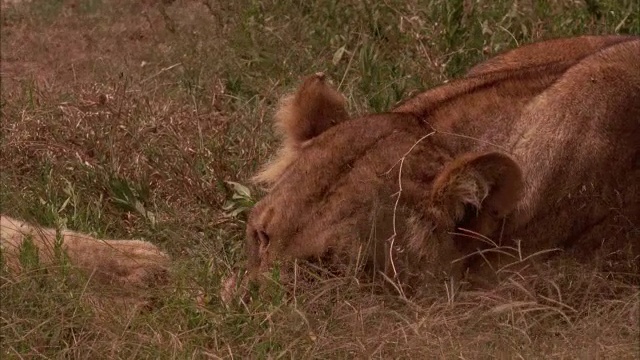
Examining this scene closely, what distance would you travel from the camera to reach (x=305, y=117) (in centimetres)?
447

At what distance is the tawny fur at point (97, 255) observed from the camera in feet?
15.0

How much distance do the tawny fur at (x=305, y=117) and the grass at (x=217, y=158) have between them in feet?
1.34

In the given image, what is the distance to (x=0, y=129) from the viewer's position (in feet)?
20.1

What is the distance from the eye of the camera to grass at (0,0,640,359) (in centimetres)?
387

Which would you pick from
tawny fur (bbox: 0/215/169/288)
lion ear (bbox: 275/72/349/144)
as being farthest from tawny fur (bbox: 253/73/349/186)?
tawny fur (bbox: 0/215/169/288)

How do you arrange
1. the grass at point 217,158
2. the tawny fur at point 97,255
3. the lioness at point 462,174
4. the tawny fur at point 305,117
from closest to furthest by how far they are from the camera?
the grass at point 217,158
the lioness at point 462,174
the tawny fur at point 305,117
the tawny fur at point 97,255

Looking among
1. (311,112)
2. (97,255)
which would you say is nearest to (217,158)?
(97,255)

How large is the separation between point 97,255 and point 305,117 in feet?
2.84

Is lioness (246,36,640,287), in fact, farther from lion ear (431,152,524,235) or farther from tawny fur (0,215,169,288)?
tawny fur (0,215,169,288)

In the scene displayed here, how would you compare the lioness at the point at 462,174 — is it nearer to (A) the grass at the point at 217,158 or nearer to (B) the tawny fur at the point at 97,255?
(A) the grass at the point at 217,158

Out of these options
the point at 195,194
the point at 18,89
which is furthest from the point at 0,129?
the point at 195,194

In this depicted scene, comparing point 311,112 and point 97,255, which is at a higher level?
point 311,112

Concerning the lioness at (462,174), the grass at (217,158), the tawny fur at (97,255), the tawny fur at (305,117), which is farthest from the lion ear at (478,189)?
the tawny fur at (97,255)

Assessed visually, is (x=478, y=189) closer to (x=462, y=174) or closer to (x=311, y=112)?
(x=462, y=174)
